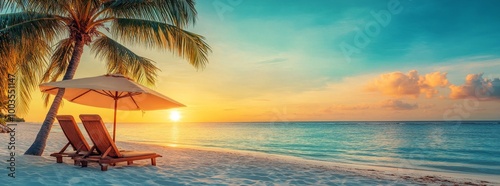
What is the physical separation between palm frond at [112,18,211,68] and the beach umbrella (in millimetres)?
1920

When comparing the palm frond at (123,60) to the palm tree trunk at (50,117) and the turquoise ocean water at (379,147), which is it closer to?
the palm tree trunk at (50,117)

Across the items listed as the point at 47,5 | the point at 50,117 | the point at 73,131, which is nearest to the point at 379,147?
the point at 50,117

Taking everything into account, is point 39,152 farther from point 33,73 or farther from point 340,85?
point 340,85

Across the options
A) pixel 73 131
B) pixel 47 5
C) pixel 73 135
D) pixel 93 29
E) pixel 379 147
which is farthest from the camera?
pixel 379 147

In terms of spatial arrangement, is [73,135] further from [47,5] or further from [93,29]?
[93,29]

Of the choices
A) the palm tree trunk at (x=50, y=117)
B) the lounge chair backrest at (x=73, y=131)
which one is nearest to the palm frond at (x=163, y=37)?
the palm tree trunk at (x=50, y=117)

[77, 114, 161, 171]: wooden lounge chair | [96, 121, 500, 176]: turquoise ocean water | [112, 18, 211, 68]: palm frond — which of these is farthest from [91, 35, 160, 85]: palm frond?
[96, 121, 500, 176]: turquoise ocean water

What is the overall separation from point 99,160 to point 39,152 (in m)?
3.26

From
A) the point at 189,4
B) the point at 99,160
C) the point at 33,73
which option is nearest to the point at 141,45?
the point at 189,4

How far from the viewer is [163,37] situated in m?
8.99

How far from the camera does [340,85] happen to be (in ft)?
60.3

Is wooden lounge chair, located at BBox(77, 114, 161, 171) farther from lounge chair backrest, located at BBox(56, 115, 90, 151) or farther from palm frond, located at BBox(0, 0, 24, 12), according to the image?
palm frond, located at BBox(0, 0, 24, 12)

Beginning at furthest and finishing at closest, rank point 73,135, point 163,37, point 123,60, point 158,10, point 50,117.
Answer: point 123,60 → point 163,37 → point 158,10 → point 50,117 → point 73,135

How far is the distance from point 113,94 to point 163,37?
7.71 feet
